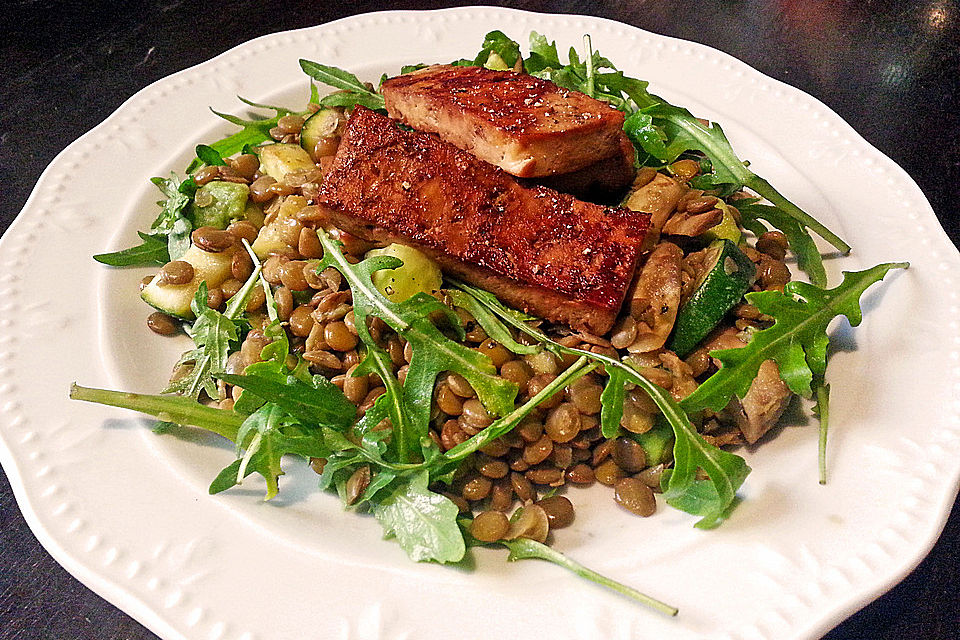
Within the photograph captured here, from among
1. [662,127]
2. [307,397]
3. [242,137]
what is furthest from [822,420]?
[242,137]

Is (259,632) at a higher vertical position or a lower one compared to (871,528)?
lower

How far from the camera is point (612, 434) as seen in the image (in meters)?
2.48

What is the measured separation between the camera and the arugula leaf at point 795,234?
10.7 feet

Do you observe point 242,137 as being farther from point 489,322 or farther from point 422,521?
point 422,521

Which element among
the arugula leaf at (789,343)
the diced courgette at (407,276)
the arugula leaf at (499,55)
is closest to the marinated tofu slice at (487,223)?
the diced courgette at (407,276)

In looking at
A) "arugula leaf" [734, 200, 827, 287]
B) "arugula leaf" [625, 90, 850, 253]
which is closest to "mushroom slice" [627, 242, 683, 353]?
"arugula leaf" [625, 90, 850, 253]

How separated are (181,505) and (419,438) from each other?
2.93 ft

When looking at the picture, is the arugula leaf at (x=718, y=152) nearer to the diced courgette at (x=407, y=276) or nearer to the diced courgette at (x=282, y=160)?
the diced courgette at (x=407, y=276)

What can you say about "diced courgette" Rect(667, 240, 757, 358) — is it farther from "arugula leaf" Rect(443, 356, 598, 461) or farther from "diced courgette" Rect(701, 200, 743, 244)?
"arugula leaf" Rect(443, 356, 598, 461)

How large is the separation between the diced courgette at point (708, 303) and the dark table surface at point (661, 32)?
7.33 feet

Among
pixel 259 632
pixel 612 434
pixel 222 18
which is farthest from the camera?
pixel 222 18

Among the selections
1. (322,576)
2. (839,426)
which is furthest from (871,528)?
(322,576)

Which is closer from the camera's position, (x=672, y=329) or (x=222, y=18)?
(x=672, y=329)

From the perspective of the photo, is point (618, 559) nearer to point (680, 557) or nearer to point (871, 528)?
point (680, 557)
